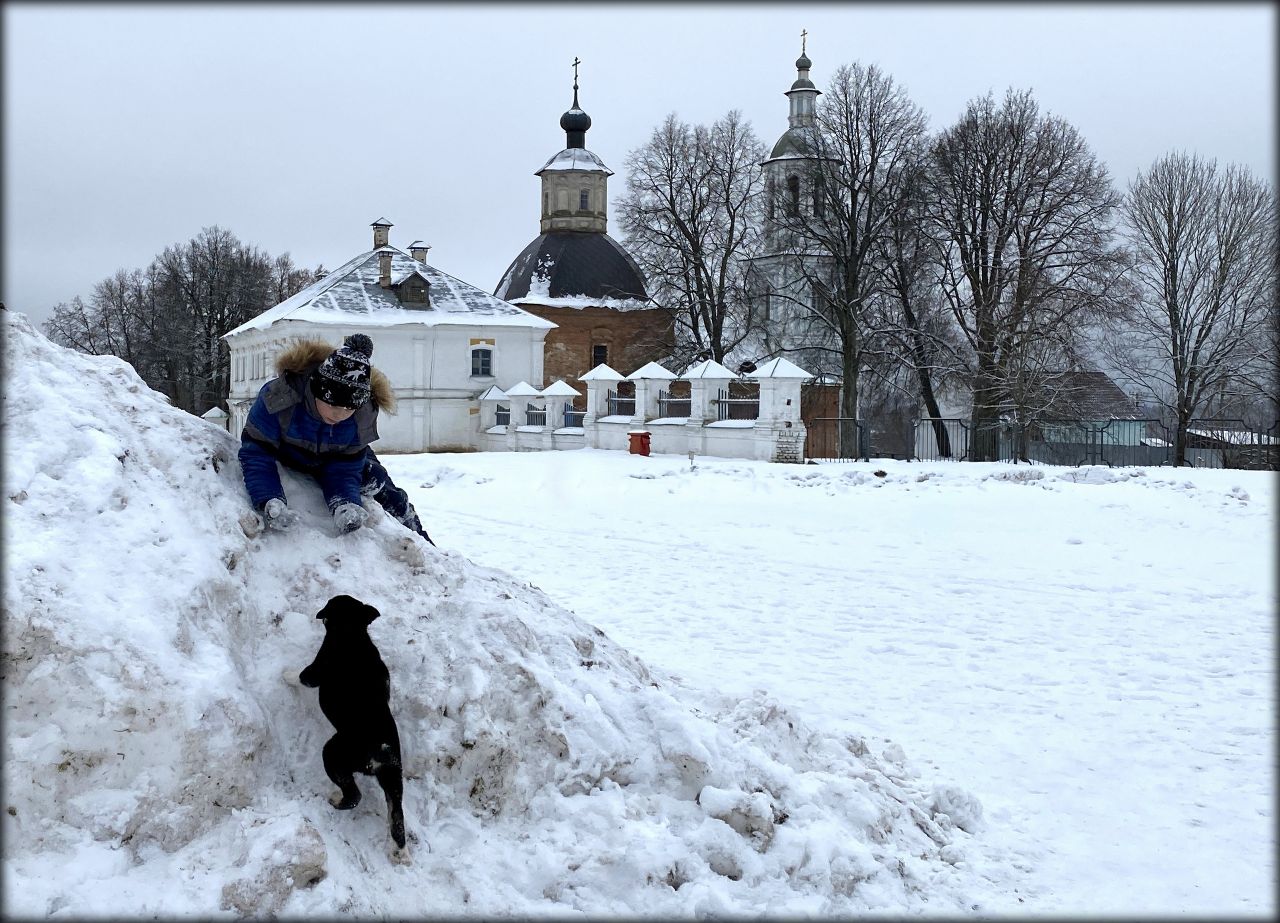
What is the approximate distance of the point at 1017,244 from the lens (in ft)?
104

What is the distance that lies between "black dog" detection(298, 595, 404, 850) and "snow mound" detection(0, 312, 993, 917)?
0.13 metres

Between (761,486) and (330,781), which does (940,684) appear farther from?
(761,486)

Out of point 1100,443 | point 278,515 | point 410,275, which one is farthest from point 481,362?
point 278,515

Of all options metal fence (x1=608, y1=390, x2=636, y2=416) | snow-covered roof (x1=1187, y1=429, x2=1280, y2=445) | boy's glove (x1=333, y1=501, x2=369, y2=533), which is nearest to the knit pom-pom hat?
boy's glove (x1=333, y1=501, x2=369, y2=533)

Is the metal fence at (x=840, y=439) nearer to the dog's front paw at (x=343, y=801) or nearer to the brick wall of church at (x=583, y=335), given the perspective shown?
the brick wall of church at (x=583, y=335)

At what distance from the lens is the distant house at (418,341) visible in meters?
35.2

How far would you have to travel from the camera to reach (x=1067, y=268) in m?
31.0

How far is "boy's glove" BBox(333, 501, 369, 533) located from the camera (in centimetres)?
440

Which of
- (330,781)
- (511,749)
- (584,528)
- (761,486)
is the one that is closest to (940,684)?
(511,749)

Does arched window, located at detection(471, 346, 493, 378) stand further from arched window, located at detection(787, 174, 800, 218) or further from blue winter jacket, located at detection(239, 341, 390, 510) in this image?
blue winter jacket, located at detection(239, 341, 390, 510)

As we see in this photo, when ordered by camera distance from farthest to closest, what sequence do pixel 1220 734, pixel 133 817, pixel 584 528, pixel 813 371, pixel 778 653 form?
pixel 813 371 < pixel 584 528 < pixel 778 653 < pixel 1220 734 < pixel 133 817

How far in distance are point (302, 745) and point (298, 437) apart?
125cm

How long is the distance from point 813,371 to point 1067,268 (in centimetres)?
853

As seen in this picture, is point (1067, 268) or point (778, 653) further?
point (1067, 268)
